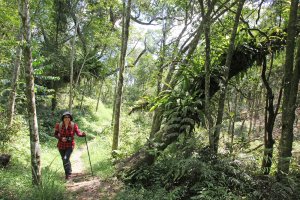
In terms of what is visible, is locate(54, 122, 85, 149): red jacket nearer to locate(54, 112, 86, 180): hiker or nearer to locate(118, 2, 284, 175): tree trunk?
locate(54, 112, 86, 180): hiker

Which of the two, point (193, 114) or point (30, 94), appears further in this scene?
point (193, 114)

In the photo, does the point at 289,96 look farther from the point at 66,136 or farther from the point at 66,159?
the point at 66,159

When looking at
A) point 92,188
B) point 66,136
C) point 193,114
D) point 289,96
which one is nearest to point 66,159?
point 66,136

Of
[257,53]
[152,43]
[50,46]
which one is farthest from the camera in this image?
[152,43]

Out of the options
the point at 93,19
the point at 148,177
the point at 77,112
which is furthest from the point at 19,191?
the point at 77,112

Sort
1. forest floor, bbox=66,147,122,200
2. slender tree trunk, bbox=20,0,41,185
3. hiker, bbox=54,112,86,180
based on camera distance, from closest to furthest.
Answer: slender tree trunk, bbox=20,0,41,185, forest floor, bbox=66,147,122,200, hiker, bbox=54,112,86,180

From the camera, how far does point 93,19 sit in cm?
2086

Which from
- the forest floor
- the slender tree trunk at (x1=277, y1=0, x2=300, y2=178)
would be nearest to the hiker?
the forest floor

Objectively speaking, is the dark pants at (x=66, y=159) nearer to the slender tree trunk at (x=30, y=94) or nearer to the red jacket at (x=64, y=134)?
the red jacket at (x=64, y=134)

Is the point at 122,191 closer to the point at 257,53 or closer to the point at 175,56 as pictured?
the point at 175,56

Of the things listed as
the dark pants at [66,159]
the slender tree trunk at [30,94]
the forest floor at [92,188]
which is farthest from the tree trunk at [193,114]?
the slender tree trunk at [30,94]

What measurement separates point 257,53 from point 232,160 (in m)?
3.31

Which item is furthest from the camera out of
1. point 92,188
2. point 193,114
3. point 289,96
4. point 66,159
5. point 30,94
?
point 66,159

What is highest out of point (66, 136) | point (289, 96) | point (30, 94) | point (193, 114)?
point (289, 96)
